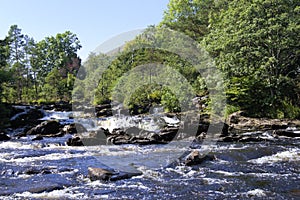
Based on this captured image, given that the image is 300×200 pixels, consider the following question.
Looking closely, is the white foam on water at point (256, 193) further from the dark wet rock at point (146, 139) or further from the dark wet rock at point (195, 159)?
the dark wet rock at point (146, 139)

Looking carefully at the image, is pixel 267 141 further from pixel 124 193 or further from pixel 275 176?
pixel 124 193

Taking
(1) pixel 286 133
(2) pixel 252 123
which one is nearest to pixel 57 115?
(2) pixel 252 123

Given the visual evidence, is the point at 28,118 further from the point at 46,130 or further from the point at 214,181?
the point at 214,181

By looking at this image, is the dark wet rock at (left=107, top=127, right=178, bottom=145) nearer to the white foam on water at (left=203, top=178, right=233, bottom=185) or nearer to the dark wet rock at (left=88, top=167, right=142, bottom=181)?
the dark wet rock at (left=88, top=167, right=142, bottom=181)

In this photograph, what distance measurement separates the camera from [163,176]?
26.6ft

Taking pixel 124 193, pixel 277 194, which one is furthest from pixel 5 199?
pixel 277 194

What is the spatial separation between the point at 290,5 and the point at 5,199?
19985mm

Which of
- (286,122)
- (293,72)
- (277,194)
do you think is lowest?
(277,194)

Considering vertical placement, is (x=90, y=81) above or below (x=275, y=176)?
above

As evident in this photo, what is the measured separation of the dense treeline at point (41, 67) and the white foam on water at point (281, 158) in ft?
107

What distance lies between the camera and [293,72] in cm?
2188

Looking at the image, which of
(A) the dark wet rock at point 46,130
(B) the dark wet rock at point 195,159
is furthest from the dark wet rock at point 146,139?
(A) the dark wet rock at point 46,130

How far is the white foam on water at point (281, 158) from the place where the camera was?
9628 millimetres

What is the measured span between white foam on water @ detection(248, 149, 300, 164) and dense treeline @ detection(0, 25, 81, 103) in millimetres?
32655
